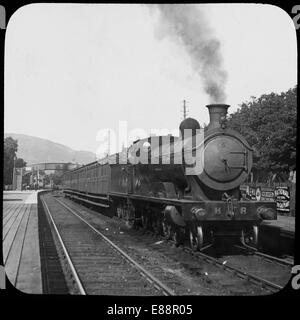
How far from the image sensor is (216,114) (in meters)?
9.47

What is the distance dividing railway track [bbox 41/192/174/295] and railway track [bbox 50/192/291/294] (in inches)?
41.7

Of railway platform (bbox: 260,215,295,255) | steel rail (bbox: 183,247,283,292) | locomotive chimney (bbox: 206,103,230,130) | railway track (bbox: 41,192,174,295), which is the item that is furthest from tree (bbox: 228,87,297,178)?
railway track (bbox: 41,192,174,295)

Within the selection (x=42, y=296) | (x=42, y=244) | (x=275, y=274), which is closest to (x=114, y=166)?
(x=42, y=244)

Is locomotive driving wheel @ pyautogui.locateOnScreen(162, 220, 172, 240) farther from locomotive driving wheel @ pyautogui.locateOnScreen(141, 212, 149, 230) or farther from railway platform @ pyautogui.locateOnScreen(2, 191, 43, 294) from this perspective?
railway platform @ pyautogui.locateOnScreen(2, 191, 43, 294)

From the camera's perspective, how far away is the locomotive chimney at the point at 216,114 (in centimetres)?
936

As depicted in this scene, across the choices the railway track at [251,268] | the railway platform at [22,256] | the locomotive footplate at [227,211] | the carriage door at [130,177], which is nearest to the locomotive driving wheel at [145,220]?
the carriage door at [130,177]

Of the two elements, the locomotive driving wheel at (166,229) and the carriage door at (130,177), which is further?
the carriage door at (130,177)

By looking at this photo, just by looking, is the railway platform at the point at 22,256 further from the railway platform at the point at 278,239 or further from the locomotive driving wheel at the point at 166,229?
the railway platform at the point at 278,239

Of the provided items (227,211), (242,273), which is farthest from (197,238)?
(242,273)

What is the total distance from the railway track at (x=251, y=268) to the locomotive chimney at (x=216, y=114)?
2.84 m

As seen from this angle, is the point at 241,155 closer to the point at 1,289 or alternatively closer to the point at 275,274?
the point at 275,274

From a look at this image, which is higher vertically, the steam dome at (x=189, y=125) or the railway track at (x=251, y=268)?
the steam dome at (x=189, y=125)

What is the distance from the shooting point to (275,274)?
7.87m

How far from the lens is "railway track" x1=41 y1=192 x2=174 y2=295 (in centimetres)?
686
